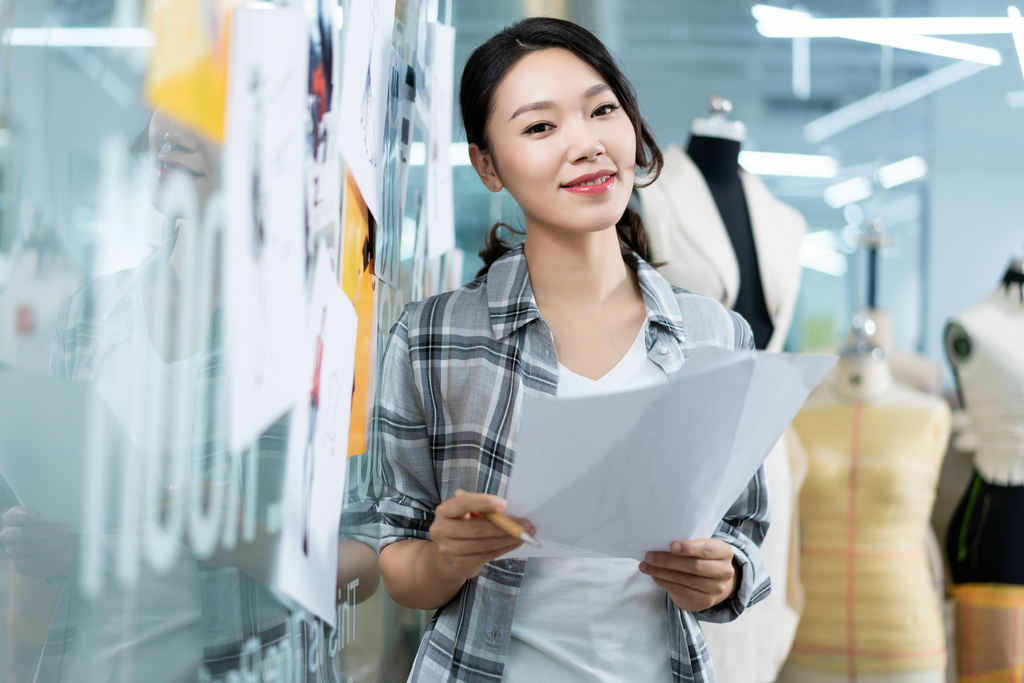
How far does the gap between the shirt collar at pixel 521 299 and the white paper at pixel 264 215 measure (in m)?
0.23

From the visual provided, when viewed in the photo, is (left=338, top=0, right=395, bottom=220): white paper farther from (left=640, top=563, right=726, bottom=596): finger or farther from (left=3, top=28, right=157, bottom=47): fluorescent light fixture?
(left=640, top=563, right=726, bottom=596): finger

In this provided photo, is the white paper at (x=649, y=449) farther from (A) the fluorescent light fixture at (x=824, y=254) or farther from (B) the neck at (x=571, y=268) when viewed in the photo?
(A) the fluorescent light fixture at (x=824, y=254)

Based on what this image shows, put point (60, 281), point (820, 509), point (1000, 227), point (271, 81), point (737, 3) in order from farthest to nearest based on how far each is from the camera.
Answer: point (1000, 227), point (737, 3), point (820, 509), point (271, 81), point (60, 281)

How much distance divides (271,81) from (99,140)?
0.13m

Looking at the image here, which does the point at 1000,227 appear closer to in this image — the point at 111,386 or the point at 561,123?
the point at 561,123

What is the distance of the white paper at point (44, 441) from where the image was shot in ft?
0.96

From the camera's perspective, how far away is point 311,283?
51 centimetres

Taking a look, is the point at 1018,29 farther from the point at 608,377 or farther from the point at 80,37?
the point at 80,37

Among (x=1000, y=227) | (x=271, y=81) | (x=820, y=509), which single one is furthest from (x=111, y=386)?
(x=1000, y=227)

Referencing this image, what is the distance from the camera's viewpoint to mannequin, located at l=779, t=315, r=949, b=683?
170cm

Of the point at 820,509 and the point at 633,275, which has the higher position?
the point at 633,275

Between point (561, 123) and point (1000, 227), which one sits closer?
point (561, 123)

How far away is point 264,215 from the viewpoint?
16.4 inches

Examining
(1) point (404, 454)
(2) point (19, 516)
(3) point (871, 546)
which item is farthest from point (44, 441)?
(3) point (871, 546)
